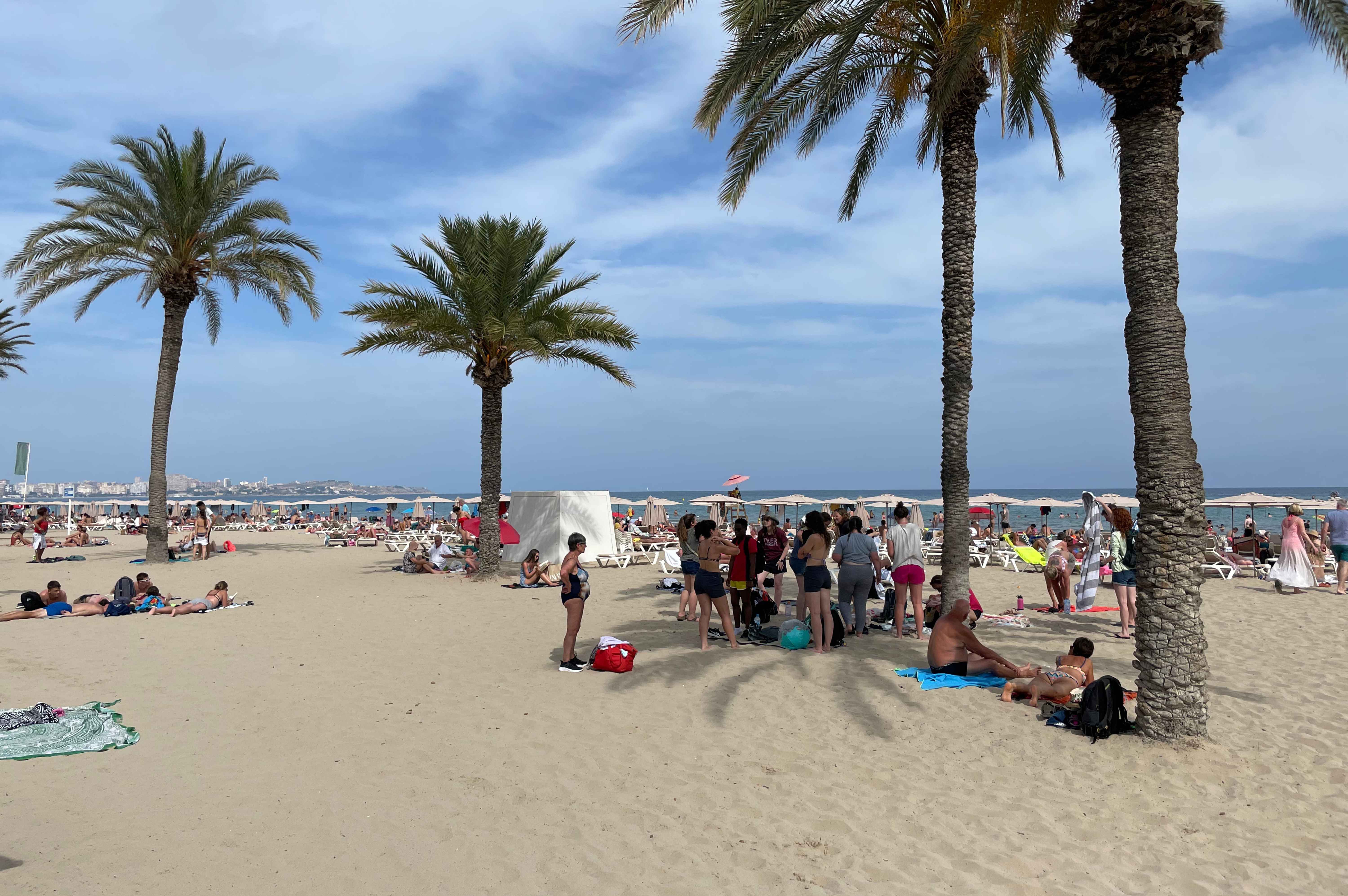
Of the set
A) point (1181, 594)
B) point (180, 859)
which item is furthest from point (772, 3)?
point (180, 859)

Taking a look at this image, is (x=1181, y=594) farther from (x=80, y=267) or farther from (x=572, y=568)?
(x=80, y=267)

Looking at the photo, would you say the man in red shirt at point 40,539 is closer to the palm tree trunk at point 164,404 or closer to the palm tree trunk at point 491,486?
the palm tree trunk at point 164,404

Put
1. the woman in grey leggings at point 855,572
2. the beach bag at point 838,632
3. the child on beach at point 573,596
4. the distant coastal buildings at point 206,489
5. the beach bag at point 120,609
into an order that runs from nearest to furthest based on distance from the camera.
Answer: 1. the child on beach at point 573,596
2. the beach bag at point 838,632
3. the woman in grey leggings at point 855,572
4. the beach bag at point 120,609
5. the distant coastal buildings at point 206,489

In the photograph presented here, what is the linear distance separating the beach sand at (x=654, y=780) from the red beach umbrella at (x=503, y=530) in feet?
21.6

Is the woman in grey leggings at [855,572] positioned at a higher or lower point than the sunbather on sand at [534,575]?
higher

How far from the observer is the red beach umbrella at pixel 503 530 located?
1543 centimetres

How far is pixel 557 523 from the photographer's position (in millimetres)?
16500

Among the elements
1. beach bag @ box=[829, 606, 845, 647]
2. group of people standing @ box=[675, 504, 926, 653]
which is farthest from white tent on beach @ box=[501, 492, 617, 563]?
beach bag @ box=[829, 606, 845, 647]

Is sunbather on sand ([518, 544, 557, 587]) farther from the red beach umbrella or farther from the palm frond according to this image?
the palm frond

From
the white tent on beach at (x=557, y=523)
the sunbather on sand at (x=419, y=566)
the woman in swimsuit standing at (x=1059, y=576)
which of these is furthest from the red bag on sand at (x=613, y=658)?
the sunbather on sand at (x=419, y=566)

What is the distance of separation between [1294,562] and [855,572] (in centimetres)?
882

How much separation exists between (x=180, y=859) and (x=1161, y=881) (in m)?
4.71

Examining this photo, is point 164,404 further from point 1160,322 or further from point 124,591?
point 1160,322

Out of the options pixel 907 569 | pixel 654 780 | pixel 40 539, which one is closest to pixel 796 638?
pixel 907 569
